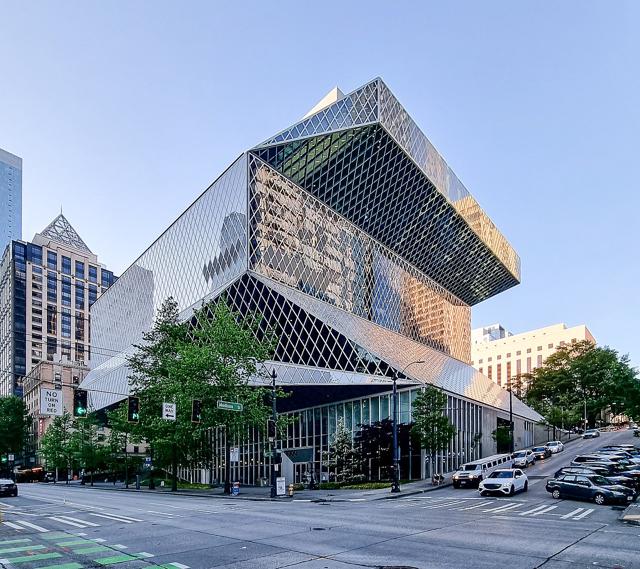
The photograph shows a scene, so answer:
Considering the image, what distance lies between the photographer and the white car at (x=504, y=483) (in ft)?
105

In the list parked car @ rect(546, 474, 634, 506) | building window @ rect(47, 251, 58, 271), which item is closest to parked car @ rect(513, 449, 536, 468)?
parked car @ rect(546, 474, 634, 506)

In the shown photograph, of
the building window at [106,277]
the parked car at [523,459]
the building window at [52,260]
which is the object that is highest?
the building window at [52,260]

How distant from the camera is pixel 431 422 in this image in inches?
1709

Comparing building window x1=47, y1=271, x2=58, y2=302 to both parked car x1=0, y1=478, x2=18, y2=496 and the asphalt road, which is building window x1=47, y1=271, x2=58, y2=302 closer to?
parked car x1=0, y1=478, x2=18, y2=496

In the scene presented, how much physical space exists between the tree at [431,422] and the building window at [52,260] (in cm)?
15151

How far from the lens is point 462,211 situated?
90.6m

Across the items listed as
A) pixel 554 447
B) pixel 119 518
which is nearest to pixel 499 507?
pixel 119 518

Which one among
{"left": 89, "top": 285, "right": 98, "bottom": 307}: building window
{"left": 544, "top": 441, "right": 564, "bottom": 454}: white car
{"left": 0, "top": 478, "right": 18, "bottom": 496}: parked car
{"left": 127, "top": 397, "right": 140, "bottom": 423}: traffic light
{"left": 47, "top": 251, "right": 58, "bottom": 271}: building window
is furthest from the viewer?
{"left": 89, "top": 285, "right": 98, "bottom": 307}: building window

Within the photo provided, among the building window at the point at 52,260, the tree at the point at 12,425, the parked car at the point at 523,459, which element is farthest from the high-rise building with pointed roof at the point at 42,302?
the parked car at the point at 523,459

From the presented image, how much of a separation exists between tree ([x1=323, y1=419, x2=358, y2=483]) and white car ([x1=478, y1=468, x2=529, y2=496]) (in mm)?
15122

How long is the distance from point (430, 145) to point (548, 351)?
142 meters

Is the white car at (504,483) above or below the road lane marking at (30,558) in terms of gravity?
below

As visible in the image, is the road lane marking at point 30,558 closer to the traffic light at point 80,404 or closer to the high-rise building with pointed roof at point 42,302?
the traffic light at point 80,404

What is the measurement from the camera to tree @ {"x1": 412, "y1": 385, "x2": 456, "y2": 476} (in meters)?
43.4
